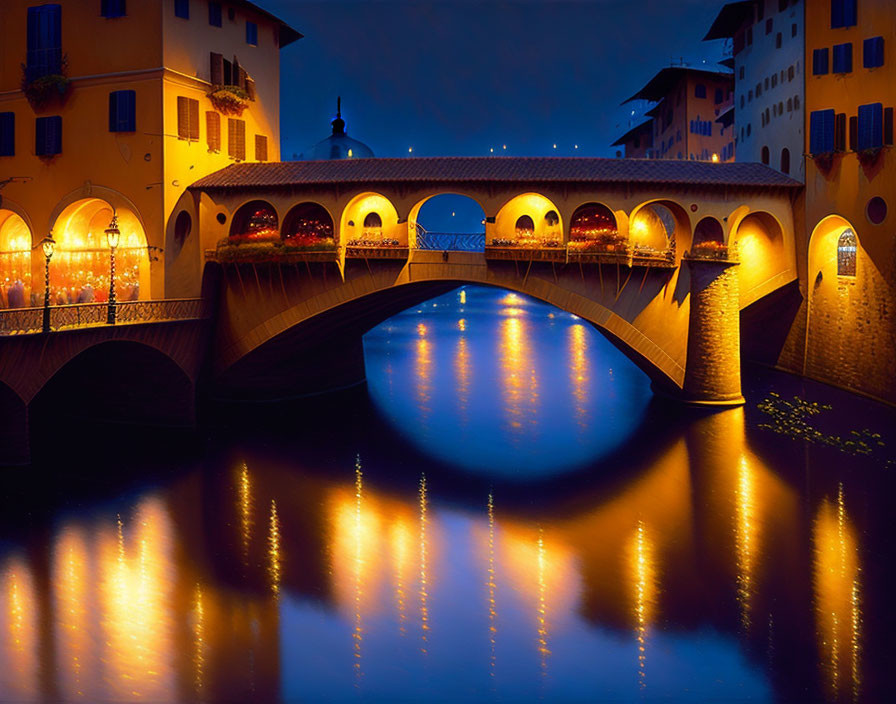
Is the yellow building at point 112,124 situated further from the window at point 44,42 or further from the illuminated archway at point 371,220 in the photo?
the illuminated archway at point 371,220

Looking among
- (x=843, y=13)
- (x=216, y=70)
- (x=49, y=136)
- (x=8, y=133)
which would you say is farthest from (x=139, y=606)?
(x=843, y=13)

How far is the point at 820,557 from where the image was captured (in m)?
21.7

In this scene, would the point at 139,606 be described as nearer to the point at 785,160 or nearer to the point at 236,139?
the point at 236,139

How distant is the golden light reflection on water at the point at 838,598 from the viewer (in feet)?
52.5

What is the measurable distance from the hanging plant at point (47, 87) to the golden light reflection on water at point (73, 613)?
913 inches

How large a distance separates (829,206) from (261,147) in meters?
29.6

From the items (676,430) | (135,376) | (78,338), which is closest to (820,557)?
(676,430)

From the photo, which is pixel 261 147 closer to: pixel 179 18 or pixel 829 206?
pixel 179 18

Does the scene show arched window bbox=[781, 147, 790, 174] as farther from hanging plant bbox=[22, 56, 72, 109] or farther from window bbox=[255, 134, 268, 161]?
hanging plant bbox=[22, 56, 72, 109]

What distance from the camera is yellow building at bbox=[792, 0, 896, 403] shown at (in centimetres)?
3569

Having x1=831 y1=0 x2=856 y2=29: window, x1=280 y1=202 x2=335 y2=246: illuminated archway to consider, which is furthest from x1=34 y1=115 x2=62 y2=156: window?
x1=831 y1=0 x2=856 y2=29: window

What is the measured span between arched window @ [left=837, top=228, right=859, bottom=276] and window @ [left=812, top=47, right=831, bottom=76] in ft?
26.2

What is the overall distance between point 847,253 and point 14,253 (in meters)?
43.1

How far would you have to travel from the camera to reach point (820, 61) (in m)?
38.8
